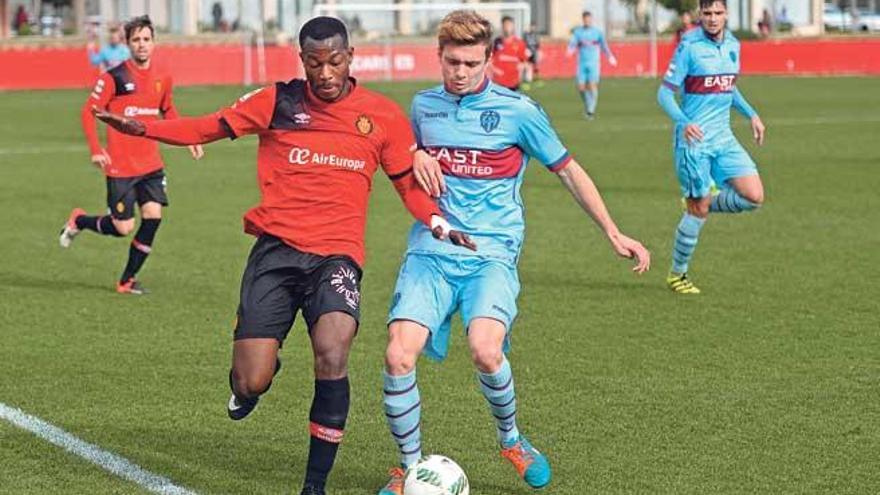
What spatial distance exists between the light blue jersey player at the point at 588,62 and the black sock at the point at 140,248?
2305 cm

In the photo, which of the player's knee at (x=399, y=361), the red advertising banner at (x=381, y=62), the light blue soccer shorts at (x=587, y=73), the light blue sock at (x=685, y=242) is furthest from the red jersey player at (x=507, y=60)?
the player's knee at (x=399, y=361)

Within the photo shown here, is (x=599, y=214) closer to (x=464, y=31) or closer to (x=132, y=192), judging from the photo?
(x=464, y=31)

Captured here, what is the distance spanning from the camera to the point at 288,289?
700 cm

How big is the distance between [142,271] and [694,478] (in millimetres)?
7954

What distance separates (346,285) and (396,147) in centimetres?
62

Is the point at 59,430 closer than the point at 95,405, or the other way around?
the point at 59,430

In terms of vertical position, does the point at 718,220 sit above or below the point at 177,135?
below

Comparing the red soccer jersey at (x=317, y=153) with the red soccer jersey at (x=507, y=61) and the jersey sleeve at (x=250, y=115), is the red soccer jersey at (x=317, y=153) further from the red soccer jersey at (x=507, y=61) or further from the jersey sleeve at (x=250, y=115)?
the red soccer jersey at (x=507, y=61)

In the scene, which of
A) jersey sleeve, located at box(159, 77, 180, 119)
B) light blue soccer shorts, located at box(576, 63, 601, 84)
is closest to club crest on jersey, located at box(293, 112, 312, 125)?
jersey sleeve, located at box(159, 77, 180, 119)

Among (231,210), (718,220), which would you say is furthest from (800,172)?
(231,210)

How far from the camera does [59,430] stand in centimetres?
825

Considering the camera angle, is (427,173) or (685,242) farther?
(685,242)

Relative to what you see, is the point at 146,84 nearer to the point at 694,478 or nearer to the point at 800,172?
the point at 694,478

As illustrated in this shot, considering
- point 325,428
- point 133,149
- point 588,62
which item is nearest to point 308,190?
point 325,428
